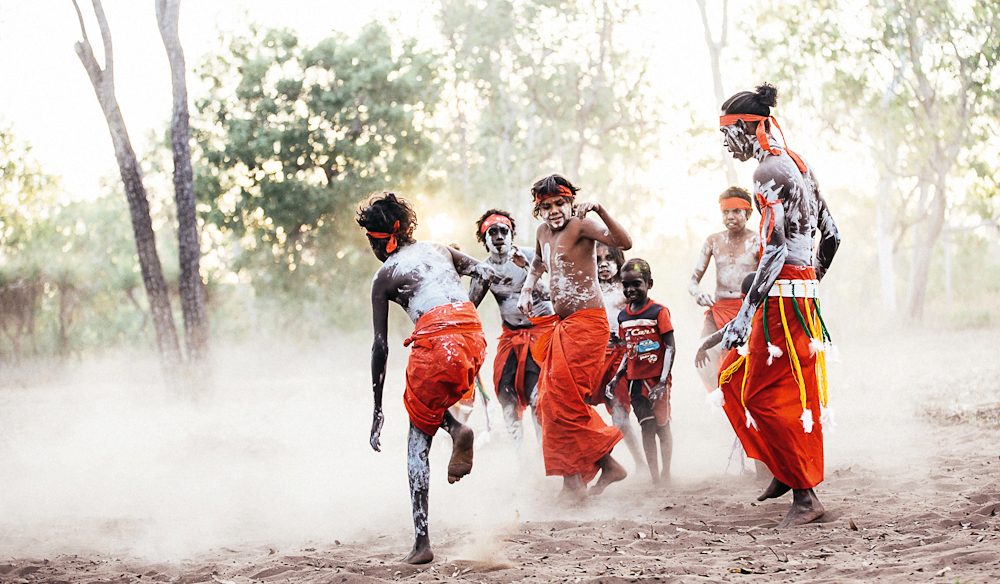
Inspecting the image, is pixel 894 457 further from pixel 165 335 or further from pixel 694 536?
pixel 165 335

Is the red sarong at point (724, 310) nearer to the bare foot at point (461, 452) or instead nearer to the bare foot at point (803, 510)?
the bare foot at point (803, 510)

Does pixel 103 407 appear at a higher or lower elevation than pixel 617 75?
lower

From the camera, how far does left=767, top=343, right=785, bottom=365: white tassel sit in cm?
522

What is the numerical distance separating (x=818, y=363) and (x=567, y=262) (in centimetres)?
162

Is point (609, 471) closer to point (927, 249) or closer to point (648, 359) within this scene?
point (648, 359)

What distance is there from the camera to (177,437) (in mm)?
10664

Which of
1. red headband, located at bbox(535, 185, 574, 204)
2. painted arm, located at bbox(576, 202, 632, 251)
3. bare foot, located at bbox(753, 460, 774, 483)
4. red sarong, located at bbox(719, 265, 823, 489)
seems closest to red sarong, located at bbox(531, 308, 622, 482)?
painted arm, located at bbox(576, 202, 632, 251)

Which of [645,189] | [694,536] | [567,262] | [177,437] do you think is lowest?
[694,536]

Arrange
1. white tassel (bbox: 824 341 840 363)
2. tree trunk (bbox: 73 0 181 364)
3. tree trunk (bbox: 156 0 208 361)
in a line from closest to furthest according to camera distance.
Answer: white tassel (bbox: 824 341 840 363)
tree trunk (bbox: 73 0 181 364)
tree trunk (bbox: 156 0 208 361)

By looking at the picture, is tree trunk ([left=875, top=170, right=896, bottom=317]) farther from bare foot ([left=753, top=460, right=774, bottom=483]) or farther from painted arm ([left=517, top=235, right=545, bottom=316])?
painted arm ([left=517, top=235, right=545, bottom=316])

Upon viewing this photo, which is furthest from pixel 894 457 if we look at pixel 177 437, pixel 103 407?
pixel 103 407

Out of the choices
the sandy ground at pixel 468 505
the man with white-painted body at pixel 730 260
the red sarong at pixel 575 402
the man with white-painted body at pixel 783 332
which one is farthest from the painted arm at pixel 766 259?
the man with white-painted body at pixel 730 260

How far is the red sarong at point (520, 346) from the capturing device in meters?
7.27

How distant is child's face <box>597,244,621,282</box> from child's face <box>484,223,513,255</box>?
0.68m
